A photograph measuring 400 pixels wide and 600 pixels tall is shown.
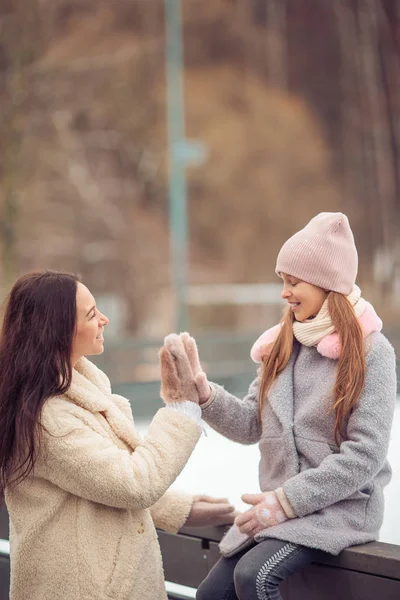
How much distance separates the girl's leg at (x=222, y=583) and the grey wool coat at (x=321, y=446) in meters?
0.15

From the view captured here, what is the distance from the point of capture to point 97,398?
233cm

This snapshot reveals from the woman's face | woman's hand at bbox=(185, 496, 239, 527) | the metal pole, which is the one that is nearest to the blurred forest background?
the metal pole

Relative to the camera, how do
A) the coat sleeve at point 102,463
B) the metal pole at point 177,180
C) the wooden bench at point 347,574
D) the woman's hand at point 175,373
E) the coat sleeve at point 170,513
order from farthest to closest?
the metal pole at point 177,180, the coat sleeve at point 170,513, the woman's hand at point 175,373, the wooden bench at point 347,574, the coat sleeve at point 102,463

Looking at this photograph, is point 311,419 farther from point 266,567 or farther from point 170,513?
point 170,513

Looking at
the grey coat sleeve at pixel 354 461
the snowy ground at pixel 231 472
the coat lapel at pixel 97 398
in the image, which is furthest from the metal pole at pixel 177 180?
the grey coat sleeve at pixel 354 461

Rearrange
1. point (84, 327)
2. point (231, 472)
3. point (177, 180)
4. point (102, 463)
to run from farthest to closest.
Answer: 1. point (177, 180)
2. point (231, 472)
3. point (84, 327)
4. point (102, 463)

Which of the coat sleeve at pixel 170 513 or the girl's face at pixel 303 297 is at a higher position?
the girl's face at pixel 303 297

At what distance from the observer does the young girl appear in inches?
89.9

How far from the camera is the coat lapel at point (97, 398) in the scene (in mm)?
2299

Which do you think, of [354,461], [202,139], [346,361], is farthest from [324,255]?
[202,139]

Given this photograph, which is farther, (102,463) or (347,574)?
(347,574)

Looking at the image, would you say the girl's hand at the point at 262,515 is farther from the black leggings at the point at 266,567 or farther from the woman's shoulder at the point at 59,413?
the woman's shoulder at the point at 59,413

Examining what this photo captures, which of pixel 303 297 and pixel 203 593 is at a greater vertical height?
pixel 303 297

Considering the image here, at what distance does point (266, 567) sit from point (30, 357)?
74cm
